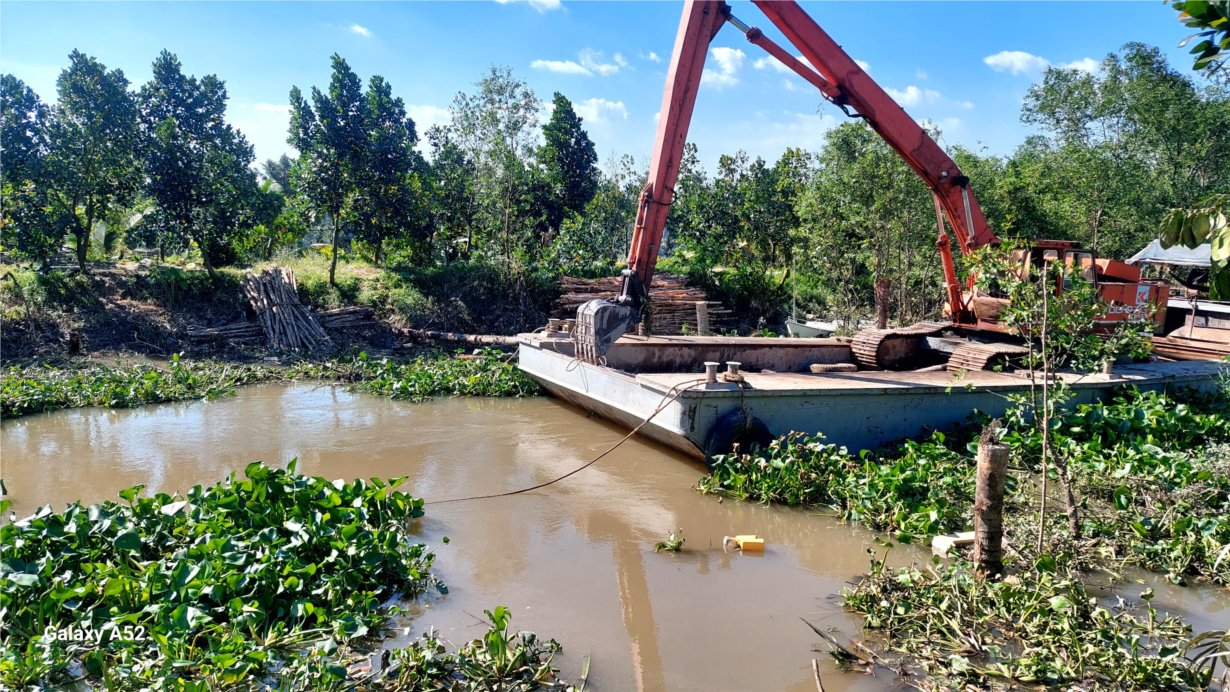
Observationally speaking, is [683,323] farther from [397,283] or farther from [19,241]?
[19,241]

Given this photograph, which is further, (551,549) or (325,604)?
(551,549)

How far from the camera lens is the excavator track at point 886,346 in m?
10.1

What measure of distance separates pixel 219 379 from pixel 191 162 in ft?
19.3

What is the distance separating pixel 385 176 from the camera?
676 inches

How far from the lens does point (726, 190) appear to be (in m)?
19.4

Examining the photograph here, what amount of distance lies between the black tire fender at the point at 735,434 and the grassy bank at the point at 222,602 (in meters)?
3.24

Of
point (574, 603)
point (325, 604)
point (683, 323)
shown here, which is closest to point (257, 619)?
point (325, 604)

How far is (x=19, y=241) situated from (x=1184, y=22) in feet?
58.6

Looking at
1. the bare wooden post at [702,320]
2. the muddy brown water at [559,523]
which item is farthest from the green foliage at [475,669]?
the bare wooden post at [702,320]

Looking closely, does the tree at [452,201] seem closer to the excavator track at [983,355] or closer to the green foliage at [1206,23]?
the excavator track at [983,355]

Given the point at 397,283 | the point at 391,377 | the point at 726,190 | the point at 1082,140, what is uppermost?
the point at 1082,140

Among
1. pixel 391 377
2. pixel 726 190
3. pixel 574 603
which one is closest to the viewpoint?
pixel 574 603

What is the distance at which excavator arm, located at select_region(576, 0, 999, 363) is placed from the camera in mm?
8719

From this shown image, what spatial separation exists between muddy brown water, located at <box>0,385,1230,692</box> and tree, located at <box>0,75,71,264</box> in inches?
243
